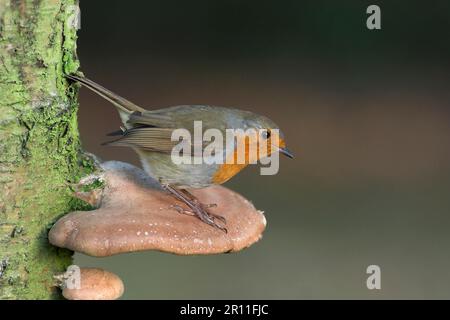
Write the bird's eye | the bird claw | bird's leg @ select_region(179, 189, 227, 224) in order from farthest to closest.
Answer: the bird's eye, bird's leg @ select_region(179, 189, 227, 224), the bird claw

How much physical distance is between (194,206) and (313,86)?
5.64 metres

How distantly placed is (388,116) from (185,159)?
5.31m

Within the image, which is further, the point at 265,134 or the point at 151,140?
the point at 265,134

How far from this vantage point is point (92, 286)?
9.34 ft

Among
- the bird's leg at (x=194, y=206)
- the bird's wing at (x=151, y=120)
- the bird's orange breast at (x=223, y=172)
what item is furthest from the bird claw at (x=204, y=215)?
the bird's wing at (x=151, y=120)

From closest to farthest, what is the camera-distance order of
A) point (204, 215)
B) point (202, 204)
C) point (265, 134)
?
point (204, 215)
point (202, 204)
point (265, 134)

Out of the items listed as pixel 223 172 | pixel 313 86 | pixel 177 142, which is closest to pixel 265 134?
pixel 223 172

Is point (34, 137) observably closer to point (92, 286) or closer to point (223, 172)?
point (92, 286)

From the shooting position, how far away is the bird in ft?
11.0

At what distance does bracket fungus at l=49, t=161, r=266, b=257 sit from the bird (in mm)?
66

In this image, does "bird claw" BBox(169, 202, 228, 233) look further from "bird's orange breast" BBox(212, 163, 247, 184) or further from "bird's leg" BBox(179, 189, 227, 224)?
"bird's orange breast" BBox(212, 163, 247, 184)

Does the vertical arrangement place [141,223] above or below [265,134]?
below

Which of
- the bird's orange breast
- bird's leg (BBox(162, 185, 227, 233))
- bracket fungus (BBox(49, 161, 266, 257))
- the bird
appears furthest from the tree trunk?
the bird's orange breast

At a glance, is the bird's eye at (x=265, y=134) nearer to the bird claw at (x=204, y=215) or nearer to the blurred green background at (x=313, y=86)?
the bird claw at (x=204, y=215)
